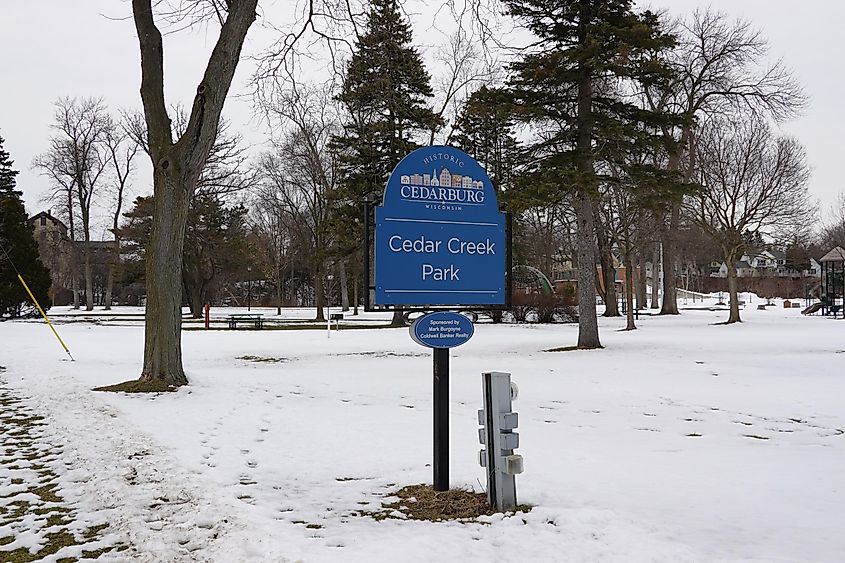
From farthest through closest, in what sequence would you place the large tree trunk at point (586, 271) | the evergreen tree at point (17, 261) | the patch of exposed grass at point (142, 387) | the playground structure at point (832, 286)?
the playground structure at point (832, 286)
the evergreen tree at point (17, 261)
the large tree trunk at point (586, 271)
the patch of exposed grass at point (142, 387)

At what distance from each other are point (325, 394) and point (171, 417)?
297 cm

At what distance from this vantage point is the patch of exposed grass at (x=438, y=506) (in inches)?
200

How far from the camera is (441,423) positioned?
5.71m

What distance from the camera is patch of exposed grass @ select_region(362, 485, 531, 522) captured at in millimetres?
5074

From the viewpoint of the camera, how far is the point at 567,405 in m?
10.8

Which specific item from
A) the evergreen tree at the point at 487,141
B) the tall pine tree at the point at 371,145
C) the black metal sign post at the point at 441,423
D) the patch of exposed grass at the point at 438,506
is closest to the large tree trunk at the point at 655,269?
the evergreen tree at the point at 487,141

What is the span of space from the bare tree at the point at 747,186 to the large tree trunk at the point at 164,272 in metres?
27.7

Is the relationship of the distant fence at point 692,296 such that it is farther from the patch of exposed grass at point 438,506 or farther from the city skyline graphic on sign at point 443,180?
the patch of exposed grass at point 438,506

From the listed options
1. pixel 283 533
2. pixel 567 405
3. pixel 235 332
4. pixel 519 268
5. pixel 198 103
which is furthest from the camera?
pixel 519 268

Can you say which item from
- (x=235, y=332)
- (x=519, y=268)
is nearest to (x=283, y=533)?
(x=235, y=332)

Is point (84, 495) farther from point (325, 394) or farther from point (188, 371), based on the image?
point (188, 371)

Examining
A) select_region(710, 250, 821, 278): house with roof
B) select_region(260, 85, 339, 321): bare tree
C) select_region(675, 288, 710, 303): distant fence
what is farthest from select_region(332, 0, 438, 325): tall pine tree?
select_region(710, 250, 821, 278): house with roof

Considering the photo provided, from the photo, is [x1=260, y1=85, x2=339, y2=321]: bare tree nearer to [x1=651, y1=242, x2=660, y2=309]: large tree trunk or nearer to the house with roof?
[x1=651, y1=242, x2=660, y2=309]: large tree trunk

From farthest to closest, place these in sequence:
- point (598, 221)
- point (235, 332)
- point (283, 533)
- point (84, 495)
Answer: point (598, 221) < point (235, 332) < point (84, 495) < point (283, 533)
